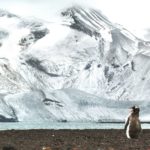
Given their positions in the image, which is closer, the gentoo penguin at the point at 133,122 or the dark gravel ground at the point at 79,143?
the gentoo penguin at the point at 133,122

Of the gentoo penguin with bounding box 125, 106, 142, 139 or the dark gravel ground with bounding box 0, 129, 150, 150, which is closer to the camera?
the gentoo penguin with bounding box 125, 106, 142, 139

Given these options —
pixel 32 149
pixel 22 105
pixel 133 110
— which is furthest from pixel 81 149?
pixel 22 105

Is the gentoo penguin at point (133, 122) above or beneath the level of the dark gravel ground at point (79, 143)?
above

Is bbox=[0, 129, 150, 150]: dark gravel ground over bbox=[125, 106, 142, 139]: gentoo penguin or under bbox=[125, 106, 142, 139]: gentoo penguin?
under

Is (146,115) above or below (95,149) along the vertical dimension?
below

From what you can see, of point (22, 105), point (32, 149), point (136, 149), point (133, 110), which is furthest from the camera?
point (22, 105)

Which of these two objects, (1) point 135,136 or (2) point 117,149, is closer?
(1) point 135,136

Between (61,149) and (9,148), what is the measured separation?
2664 mm

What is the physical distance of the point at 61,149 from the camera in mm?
20438

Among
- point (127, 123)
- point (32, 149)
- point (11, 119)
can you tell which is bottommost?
point (11, 119)

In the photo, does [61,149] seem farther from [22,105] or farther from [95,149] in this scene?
[22,105]

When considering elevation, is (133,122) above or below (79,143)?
above

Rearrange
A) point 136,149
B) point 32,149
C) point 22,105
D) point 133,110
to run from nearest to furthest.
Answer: point 133,110 → point 136,149 → point 32,149 → point 22,105

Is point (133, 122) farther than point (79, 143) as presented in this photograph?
No
